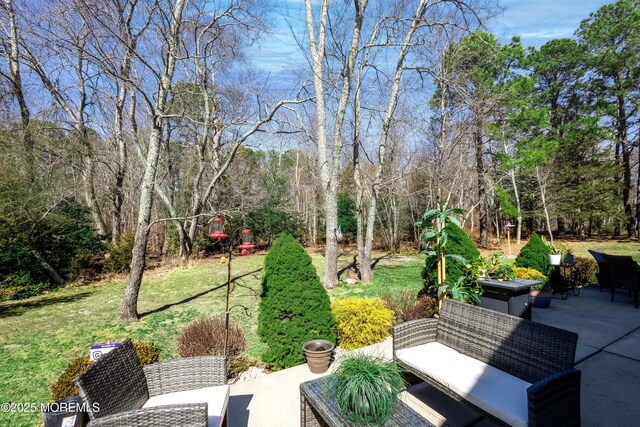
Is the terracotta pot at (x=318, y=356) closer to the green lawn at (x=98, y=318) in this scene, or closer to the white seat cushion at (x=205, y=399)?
the green lawn at (x=98, y=318)

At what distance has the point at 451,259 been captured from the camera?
4574 mm

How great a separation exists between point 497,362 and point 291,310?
7.04 ft

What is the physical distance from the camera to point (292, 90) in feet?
27.2

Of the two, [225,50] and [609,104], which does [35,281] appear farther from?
[609,104]

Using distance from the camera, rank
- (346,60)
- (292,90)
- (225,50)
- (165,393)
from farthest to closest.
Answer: (225,50)
(292,90)
(346,60)
(165,393)

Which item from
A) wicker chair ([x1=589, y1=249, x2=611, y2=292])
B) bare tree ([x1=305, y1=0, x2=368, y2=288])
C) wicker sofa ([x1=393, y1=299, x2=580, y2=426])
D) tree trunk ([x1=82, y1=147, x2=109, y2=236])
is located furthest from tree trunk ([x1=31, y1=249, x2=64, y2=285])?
wicker chair ([x1=589, y1=249, x2=611, y2=292])

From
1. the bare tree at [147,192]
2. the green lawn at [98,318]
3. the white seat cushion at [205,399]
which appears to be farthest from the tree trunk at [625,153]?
the white seat cushion at [205,399]

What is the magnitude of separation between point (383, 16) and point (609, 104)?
18139 mm

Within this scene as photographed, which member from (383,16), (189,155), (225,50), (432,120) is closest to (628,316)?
(383,16)

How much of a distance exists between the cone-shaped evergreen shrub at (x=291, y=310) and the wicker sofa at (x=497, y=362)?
117cm

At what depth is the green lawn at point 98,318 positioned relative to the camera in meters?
3.76

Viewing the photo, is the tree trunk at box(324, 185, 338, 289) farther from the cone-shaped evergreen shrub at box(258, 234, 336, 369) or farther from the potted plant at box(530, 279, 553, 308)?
the potted plant at box(530, 279, 553, 308)

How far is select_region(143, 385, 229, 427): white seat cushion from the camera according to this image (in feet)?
6.79

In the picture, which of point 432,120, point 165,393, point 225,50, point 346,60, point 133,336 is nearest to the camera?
point 165,393
